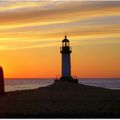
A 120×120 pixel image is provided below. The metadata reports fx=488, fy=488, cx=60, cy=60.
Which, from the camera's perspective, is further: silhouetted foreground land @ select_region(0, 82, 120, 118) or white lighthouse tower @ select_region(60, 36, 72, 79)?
white lighthouse tower @ select_region(60, 36, 72, 79)

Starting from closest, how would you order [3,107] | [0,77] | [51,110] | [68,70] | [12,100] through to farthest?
[51,110], [3,107], [12,100], [0,77], [68,70]

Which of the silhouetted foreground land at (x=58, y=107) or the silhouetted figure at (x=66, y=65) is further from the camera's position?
the silhouetted figure at (x=66, y=65)

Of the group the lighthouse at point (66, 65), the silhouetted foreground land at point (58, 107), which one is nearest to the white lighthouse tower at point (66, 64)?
the lighthouse at point (66, 65)

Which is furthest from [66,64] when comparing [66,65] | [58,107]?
[58,107]

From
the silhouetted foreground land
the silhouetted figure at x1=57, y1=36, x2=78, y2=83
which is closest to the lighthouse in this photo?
the silhouetted figure at x1=57, y1=36, x2=78, y2=83

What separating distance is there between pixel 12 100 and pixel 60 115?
22.1 ft

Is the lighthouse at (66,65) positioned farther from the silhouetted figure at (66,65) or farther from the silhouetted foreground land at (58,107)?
→ the silhouetted foreground land at (58,107)

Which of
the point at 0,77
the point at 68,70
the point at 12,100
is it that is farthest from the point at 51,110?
the point at 68,70

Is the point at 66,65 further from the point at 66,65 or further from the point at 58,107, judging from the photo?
the point at 58,107

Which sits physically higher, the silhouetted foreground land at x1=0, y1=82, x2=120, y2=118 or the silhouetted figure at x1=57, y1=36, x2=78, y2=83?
the silhouetted figure at x1=57, y1=36, x2=78, y2=83

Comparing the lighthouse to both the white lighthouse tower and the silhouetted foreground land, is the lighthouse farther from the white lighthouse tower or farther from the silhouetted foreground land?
the silhouetted foreground land

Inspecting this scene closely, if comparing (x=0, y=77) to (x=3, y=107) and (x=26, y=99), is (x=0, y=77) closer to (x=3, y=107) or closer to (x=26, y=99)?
(x=26, y=99)

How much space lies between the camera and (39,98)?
25469 mm

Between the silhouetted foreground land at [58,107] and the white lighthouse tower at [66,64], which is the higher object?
the white lighthouse tower at [66,64]
